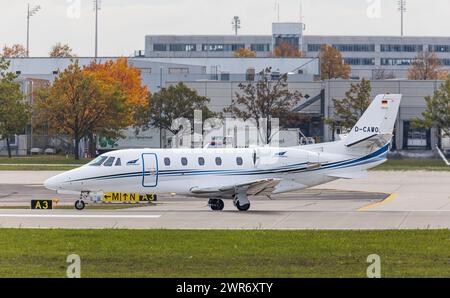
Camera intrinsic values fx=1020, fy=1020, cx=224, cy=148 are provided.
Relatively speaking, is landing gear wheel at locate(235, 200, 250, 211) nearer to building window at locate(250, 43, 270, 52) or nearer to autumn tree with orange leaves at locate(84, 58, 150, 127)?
autumn tree with orange leaves at locate(84, 58, 150, 127)

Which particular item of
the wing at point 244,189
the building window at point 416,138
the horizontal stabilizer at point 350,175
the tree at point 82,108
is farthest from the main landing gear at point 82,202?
the building window at point 416,138

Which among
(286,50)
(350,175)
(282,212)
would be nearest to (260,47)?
(286,50)

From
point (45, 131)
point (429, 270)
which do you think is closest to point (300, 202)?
point (429, 270)

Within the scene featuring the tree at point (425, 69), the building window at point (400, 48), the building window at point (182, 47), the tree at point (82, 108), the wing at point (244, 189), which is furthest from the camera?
the building window at point (400, 48)

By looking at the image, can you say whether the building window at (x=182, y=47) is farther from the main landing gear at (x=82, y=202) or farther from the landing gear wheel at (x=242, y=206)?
the landing gear wheel at (x=242, y=206)

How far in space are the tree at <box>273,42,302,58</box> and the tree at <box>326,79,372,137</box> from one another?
68.8 meters

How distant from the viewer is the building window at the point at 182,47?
18143 centimetres

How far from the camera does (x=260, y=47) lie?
19175cm

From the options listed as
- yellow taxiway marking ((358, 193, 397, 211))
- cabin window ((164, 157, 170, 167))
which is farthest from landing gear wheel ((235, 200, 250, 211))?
yellow taxiway marking ((358, 193, 397, 211))

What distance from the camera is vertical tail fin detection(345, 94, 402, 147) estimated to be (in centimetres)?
3825

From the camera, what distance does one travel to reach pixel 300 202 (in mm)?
42406

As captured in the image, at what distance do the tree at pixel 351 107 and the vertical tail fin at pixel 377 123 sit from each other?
48.6 meters
